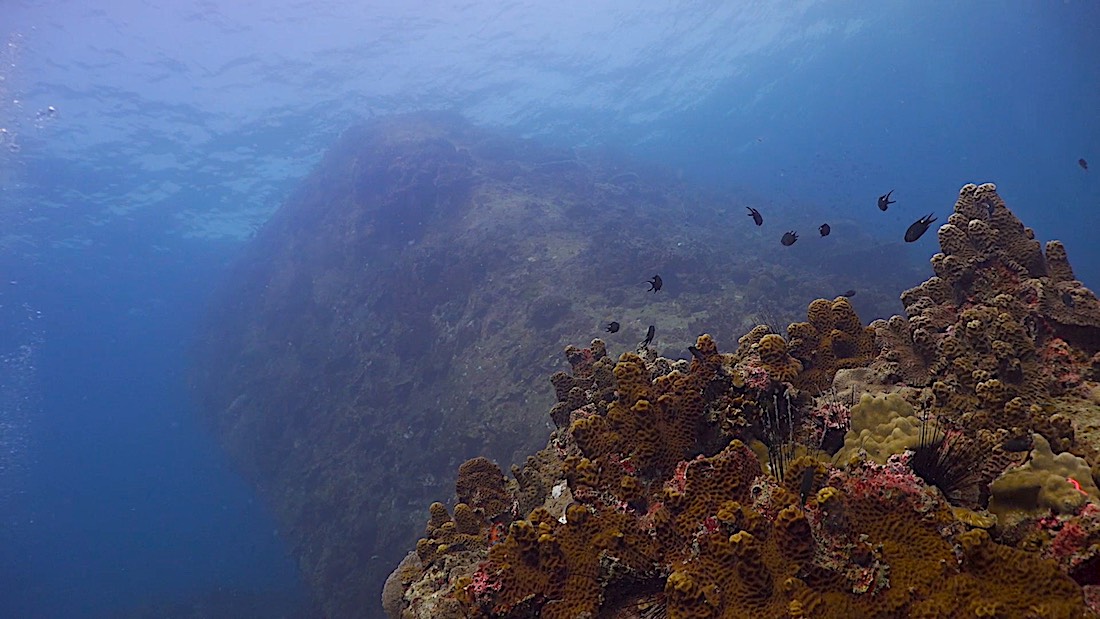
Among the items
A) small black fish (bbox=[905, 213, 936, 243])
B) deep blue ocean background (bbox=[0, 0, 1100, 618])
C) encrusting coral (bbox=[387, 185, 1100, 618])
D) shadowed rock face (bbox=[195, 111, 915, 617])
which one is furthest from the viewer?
deep blue ocean background (bbox=[0, 0, 1100, 618])

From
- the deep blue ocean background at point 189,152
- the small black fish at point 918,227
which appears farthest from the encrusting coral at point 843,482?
the deep blue ocean background at point 189,152

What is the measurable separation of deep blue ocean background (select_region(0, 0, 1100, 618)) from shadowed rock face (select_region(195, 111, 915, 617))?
4.03 meters

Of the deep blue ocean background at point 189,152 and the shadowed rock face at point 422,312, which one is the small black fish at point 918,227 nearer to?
the shadowed rock face at point 422,312

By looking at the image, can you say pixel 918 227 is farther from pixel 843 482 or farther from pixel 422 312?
pixel 422 312

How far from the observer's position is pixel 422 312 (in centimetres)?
1955

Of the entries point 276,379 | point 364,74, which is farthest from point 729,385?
point 364,74

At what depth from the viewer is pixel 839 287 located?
1922 cm

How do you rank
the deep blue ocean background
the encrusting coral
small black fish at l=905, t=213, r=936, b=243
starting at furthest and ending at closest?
the deep blue ocean background → small black fish at l=905, t=213, r=936, b=243 → the encrusting coral

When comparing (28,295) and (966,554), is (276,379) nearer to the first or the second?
(966,554)

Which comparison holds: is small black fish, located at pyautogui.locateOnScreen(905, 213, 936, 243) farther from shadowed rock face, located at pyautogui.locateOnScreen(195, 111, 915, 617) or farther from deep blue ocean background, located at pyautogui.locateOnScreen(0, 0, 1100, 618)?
deep blue ocean background, located at pyautogui.locateOnScreen(0, 0, 1100, 618)

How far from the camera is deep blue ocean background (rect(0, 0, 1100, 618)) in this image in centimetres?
2725

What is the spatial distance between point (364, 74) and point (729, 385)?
4034 cm

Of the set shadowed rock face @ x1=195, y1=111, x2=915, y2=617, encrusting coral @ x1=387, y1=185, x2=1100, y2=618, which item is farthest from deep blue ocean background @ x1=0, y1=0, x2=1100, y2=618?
encrusting coral @ x1=387, y1=185, x2=1100, y2=618

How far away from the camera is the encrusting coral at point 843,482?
2.20 metres
